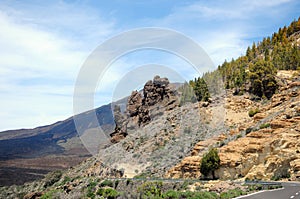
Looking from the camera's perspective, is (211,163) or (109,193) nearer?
(109,193)

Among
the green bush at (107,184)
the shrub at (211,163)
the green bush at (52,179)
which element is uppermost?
the shrub at (211,163)

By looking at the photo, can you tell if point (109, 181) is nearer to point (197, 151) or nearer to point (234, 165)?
point (197, 151)

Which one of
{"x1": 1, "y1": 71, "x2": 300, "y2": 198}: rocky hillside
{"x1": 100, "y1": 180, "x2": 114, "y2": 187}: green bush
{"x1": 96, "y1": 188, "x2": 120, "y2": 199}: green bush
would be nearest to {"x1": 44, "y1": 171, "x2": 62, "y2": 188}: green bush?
{"x1": 1, "y1": 71, "x2": 300, "y2": 198}: rocky hillside

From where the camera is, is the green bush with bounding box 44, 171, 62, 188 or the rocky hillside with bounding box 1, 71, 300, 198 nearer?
the rocky hillside with bounding box 1, 71, 300, 198

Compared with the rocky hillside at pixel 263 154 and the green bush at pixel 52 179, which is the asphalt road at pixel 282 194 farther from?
the green bush at pixel 52 179

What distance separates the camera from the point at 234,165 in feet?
92.6

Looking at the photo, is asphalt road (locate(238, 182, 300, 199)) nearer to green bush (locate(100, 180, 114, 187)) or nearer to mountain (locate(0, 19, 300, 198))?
mountain (locate(0, 19, 300, 198))

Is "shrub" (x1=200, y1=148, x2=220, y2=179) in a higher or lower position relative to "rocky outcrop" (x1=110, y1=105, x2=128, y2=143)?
lower

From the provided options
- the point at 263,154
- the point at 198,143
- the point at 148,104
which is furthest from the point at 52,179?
the point at 263,154

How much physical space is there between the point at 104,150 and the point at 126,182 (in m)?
29.0

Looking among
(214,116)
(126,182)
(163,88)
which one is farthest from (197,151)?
(163,88)

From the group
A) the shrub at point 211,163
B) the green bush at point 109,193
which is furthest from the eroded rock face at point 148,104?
the shrub at point 211,163

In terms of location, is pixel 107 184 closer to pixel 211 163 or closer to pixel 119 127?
pixel 211 163

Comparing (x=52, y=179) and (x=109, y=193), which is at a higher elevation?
(x=109, y=193)
